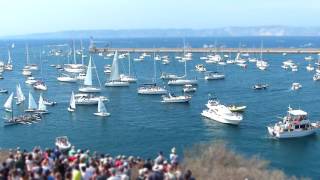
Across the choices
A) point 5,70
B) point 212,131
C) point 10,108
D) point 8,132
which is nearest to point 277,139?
point 212,131

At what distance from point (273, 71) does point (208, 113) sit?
6310 centimetres

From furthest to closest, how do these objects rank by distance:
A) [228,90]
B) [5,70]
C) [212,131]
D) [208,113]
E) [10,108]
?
[5,70] < [228,90] < [10,108] < [208,113] < [212,131]

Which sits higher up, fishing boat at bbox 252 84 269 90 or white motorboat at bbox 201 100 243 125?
fishing boat at bbox 252 84 269 90

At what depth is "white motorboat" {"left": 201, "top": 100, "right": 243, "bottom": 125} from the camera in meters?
64.8

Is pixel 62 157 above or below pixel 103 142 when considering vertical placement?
above

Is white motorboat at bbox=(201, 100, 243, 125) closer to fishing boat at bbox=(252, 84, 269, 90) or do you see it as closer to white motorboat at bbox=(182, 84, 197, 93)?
white motorboat at bbox=(182, 84, 197, 93)

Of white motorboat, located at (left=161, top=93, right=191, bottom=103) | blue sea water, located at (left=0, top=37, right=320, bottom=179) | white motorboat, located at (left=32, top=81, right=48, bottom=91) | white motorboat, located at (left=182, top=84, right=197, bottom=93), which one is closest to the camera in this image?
blue sea water, located at (left=0, top=37, right=320, bottom=179)

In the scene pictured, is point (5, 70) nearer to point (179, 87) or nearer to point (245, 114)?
point (179, 87)

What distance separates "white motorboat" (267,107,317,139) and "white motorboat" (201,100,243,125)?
7.24m

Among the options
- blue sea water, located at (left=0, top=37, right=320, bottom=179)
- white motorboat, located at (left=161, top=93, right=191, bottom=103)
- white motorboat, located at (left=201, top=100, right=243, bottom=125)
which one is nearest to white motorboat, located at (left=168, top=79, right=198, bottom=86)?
blue sea water, located at (left=0, top=37, right=320, bottom=179)

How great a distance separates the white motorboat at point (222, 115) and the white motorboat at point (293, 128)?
7237 millimetres

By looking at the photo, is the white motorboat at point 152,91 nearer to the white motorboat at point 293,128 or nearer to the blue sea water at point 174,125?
the blue sea water at point 174,125

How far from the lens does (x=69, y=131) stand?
2478 inches

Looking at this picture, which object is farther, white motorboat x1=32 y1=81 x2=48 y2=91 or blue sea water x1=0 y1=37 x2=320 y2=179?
white motorboat x1=32 y1=81 x2=48 y2=91
